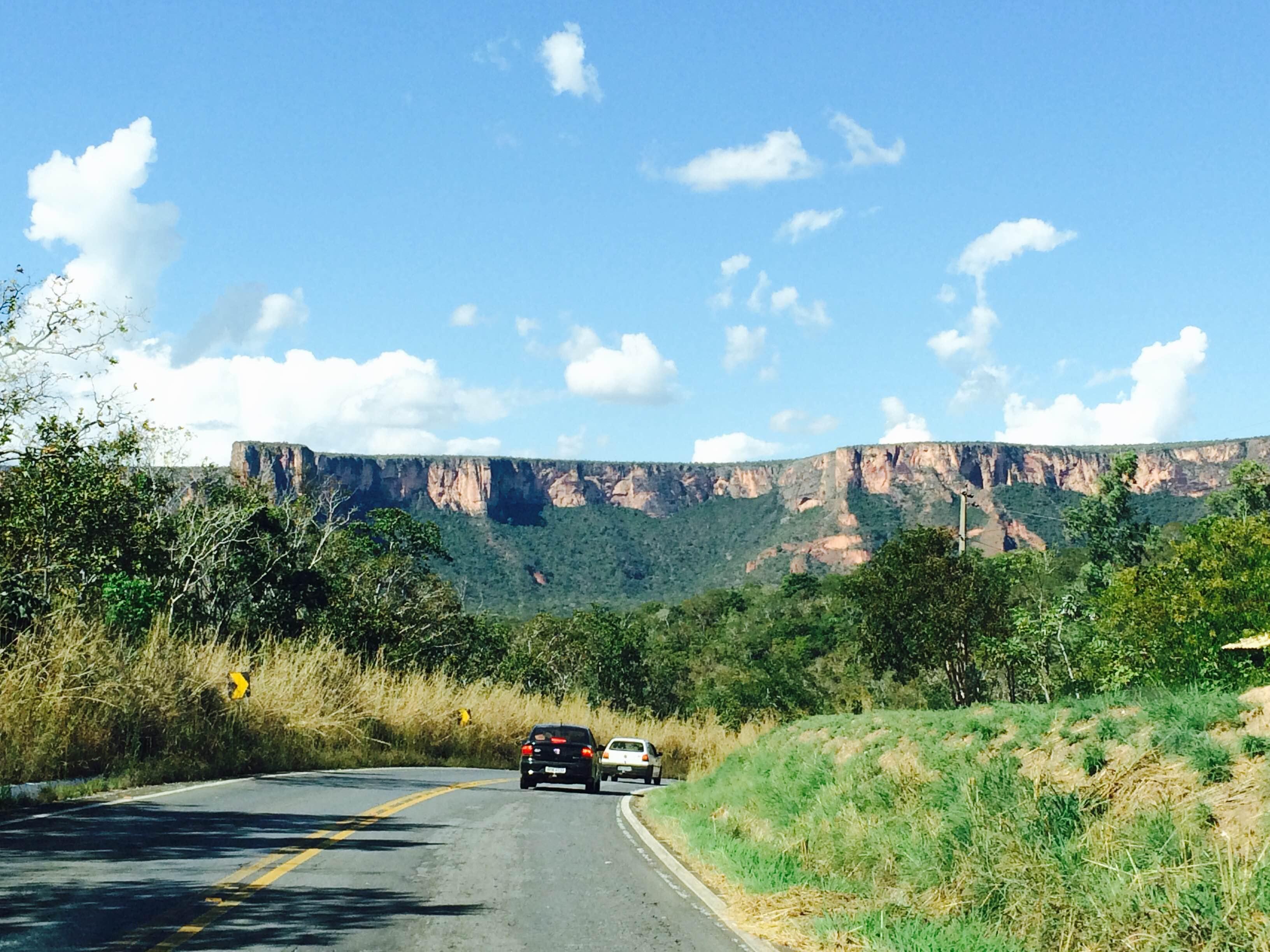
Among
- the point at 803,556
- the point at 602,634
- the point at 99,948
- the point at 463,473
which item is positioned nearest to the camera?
the point at 99,948

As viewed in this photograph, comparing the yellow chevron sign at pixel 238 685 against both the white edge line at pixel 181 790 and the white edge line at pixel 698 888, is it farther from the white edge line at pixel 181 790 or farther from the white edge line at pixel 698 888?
the white edge line at pixel 698 888

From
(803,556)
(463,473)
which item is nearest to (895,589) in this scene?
(803,556)

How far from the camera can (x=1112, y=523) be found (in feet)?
250

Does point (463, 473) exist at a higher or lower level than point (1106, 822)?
higher

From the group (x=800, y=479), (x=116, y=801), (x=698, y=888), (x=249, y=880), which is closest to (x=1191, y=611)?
(x=698, y=888)

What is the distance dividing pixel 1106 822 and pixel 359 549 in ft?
162

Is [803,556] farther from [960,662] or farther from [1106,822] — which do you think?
[1106,822]

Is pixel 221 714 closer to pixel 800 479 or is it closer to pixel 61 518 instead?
pixel 61 518

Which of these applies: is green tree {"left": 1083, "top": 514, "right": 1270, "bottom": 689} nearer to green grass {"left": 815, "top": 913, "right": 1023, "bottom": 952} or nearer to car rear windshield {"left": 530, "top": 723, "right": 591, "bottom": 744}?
car rear windshield {"left": 530, "top": 723, "right": 591, "bottom": 744}

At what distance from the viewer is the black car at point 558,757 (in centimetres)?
2716

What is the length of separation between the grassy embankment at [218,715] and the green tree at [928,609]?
21.0 feet

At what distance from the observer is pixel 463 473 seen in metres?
172

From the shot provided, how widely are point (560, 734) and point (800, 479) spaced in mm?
149939

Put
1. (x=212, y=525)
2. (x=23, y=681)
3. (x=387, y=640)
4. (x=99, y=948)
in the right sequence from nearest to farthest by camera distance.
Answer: (x=99, y=948)
(x=23, y=681)
(x=212, y=525)
(x=387, y=640)
